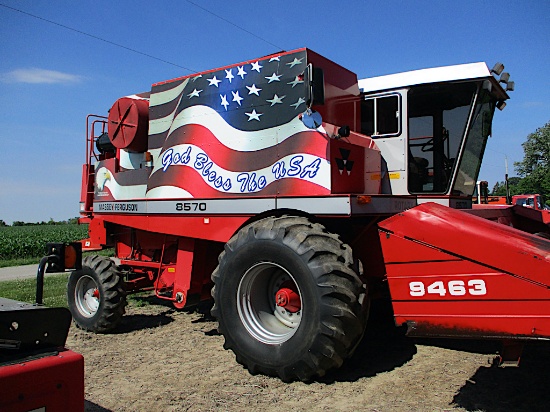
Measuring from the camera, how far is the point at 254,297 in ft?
15.5

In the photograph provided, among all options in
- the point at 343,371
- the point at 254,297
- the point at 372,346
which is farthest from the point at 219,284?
the point at 372,346

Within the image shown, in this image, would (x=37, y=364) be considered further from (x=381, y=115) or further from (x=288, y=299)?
(x=381, y=115)

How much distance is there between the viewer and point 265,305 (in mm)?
4812

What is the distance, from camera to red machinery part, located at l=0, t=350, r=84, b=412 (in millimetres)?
2119

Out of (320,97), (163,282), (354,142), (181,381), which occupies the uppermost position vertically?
(320,97)

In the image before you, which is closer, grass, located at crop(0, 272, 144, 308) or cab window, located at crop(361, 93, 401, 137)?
cab window, located at crop(361, 93, 401, 137)

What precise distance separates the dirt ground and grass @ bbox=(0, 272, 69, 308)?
351 centimetres

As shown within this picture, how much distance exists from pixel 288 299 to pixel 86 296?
11.8 feet

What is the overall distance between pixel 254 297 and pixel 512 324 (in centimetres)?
235

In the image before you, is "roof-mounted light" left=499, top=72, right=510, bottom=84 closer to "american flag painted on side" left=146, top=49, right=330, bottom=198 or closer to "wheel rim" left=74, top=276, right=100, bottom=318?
"american flag painted on side" left=146, top=49, right=330, bottom=198

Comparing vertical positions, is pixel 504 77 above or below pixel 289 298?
above

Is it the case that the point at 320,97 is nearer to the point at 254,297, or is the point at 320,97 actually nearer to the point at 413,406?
the point at 254,297

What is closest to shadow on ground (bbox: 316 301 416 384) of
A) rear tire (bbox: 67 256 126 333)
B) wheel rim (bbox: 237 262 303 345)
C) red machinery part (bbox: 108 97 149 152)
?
wheel rim (bbox: 237 262 303 345)

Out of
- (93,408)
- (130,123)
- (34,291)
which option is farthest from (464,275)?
(34,291)
